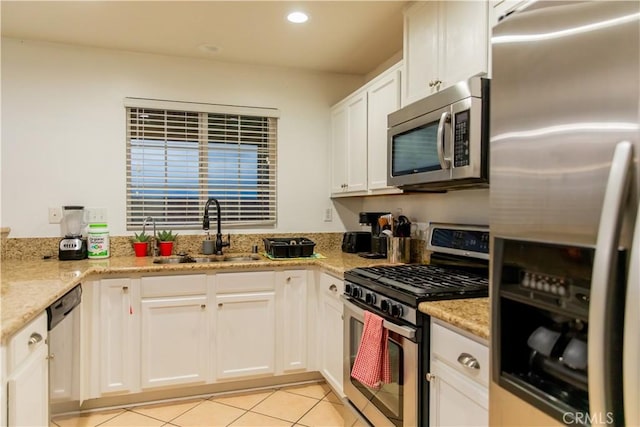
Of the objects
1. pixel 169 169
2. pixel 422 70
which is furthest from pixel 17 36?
pixel 422 70

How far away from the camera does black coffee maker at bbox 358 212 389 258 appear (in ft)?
9.53

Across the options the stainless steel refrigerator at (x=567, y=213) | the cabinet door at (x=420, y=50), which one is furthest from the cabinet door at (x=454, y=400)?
the cabinet door at (x=420, y=50)

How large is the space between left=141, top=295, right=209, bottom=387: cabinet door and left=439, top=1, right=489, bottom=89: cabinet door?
2.00m

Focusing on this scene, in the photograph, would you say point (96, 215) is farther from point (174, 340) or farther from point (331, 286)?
point (331, 286)

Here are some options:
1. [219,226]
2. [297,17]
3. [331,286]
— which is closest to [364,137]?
[297,17]

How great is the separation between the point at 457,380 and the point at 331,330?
1.28 meters

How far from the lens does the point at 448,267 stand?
225 cm

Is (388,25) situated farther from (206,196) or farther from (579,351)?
(579,351)

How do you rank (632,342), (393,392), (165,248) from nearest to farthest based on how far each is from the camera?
(632,342)
(393,392)
(165,248)

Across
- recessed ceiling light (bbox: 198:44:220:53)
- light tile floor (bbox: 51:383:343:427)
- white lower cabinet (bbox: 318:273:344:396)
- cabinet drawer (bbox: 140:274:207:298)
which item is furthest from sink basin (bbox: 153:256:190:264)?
recessed ceiling light (bbox: 198:44:220:53)

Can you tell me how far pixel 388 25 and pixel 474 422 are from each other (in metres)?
2.30

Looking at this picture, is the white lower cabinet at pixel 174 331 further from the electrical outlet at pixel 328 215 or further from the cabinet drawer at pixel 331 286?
the electrical outlet at pixel 328 215

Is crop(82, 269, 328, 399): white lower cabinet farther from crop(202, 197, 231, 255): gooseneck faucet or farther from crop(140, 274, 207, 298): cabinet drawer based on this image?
crop(202, 197, 231, 255): gooseneck faucet

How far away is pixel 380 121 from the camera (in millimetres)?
2660
